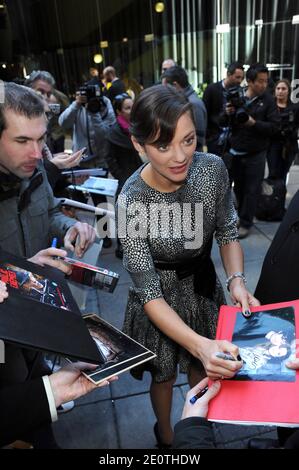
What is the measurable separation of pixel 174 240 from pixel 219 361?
21.4 inches

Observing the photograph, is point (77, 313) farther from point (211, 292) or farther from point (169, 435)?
point (169, 435)

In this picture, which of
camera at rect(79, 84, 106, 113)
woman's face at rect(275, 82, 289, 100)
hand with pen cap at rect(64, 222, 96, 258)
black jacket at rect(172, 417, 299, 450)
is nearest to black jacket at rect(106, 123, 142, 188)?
camera at rect(79, 84, 106, 113)

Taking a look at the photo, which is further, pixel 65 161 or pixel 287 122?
pixel 287 122

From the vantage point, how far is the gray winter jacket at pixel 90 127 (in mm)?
4285

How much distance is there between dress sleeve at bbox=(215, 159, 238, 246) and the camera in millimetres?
1624

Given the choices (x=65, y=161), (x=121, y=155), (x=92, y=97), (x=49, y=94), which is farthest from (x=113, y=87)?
(x=65, y=161)

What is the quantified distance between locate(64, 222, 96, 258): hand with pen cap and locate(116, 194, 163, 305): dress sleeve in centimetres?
38

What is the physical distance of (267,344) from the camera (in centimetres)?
120

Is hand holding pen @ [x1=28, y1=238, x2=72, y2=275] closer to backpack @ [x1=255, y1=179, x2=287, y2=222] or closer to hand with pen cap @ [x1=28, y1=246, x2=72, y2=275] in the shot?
hand with pen cap @ [x1=28, y1=246, x2=72, y2=275]

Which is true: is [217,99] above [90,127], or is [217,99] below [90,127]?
above

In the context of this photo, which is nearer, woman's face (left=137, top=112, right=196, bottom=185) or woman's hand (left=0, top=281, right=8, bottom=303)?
woman's hand (left=0, top=281, right=8, bottom=303)

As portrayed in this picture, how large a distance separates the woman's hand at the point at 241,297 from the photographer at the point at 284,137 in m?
3.52

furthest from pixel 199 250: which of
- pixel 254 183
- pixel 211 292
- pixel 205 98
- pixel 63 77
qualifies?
pixel 63 77

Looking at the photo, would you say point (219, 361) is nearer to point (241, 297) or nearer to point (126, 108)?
point (241, 297)
